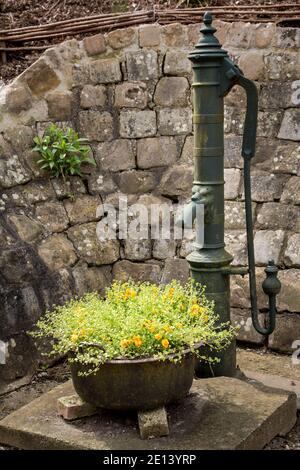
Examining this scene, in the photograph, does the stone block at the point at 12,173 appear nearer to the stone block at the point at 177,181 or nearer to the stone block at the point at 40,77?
the stone block at the point at 40,77

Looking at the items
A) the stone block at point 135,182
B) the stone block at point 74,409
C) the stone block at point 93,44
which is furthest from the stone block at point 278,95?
the stone block at point 74,409

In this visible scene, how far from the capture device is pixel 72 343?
3.04 metres

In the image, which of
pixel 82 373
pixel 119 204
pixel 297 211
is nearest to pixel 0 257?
pixel 119 204

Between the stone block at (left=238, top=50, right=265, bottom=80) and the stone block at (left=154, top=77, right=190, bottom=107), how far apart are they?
1.23 ft

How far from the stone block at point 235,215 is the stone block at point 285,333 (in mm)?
579

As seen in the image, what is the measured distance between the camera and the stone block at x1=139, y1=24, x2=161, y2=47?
4723 mm

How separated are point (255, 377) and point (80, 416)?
1048mm

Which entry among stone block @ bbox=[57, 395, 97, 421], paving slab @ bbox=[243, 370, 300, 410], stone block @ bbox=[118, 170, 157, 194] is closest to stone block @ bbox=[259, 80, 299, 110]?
stone block @ bbox=[118, 170, 157, 194]

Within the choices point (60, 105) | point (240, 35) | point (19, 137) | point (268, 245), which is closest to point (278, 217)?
point (268, 245)

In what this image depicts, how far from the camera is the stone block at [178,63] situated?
15.5ft

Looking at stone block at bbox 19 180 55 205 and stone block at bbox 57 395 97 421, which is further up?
stone block at bbox 19 180 55 205

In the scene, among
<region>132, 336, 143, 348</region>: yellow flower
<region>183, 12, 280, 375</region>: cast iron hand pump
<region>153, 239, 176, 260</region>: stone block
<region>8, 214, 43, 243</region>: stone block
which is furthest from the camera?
<region>153, 239, 176, 260</region>: stone block

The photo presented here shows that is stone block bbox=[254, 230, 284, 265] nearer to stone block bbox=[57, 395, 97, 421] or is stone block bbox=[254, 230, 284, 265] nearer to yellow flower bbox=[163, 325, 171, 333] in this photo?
yellow flower bbox=[163, 325, 171, 333]

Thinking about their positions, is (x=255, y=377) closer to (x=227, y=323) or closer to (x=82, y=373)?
(x=227, y=323)
